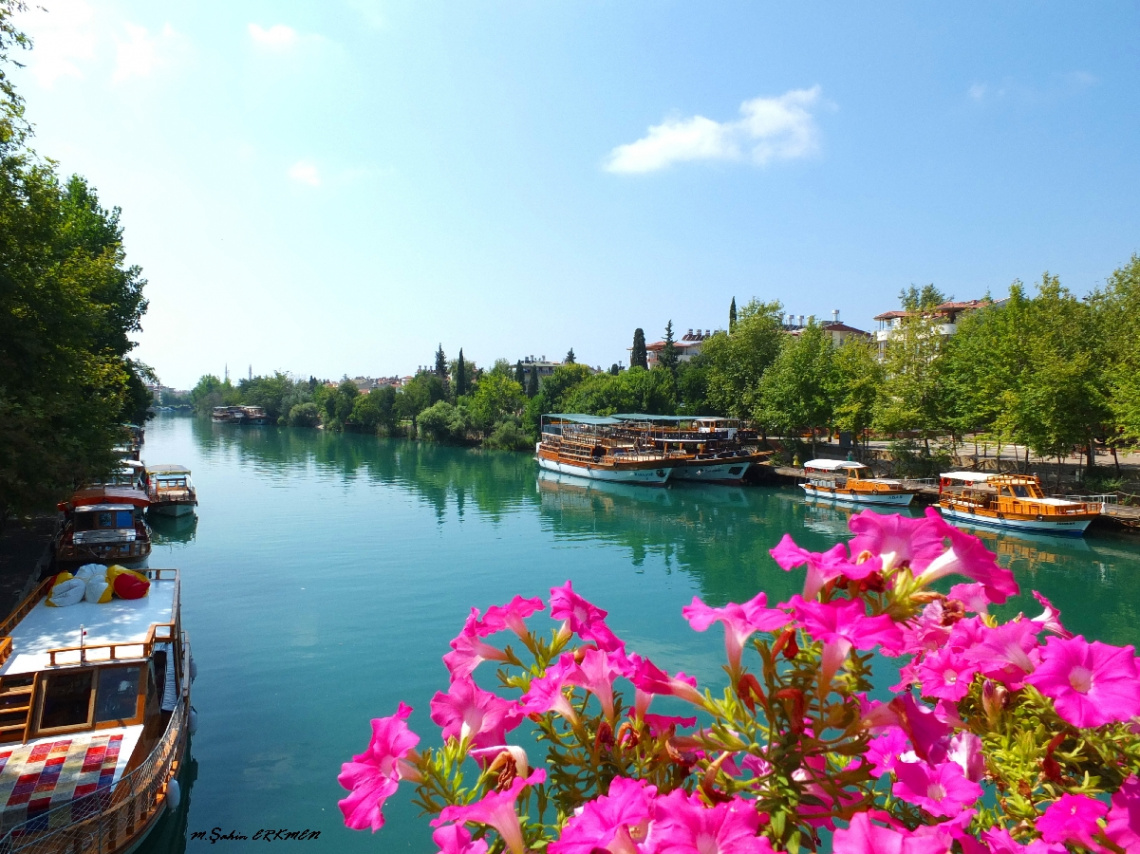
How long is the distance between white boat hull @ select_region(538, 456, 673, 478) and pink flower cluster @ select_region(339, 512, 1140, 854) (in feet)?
131

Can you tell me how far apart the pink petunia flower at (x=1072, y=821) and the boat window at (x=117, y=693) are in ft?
30.6

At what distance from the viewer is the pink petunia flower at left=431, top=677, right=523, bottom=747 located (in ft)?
5.12

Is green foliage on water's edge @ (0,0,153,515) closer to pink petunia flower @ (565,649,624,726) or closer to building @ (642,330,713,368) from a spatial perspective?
pink petunia flower @ (565,649,624,726)

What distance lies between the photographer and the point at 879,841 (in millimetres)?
1081

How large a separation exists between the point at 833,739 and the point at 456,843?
0.77 meters

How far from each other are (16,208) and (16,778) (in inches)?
408

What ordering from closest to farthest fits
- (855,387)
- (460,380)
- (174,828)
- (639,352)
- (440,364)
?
(174,828) < (855,387) < (639,352) < (460,380) < (440,364)

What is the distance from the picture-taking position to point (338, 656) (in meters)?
13.5

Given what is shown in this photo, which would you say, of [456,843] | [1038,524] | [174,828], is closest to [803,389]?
[1038,524]

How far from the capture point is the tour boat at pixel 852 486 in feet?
103

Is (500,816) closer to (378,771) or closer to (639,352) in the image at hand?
(378,771)

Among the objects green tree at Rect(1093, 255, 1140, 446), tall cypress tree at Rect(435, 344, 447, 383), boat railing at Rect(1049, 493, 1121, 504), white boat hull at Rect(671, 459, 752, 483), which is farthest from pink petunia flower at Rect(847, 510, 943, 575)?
tall cypress tree at Rect(435, 344, 447, 383)

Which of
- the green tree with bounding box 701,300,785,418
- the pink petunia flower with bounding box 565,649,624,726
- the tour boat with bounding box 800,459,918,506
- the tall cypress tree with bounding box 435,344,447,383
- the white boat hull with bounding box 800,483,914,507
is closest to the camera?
the pink petunia flower with bounding box 565,649,624,726

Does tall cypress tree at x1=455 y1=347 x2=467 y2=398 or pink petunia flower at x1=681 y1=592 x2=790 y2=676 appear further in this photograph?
tall cypress tree at x1=455 y1=347 x2=467 y2=398
